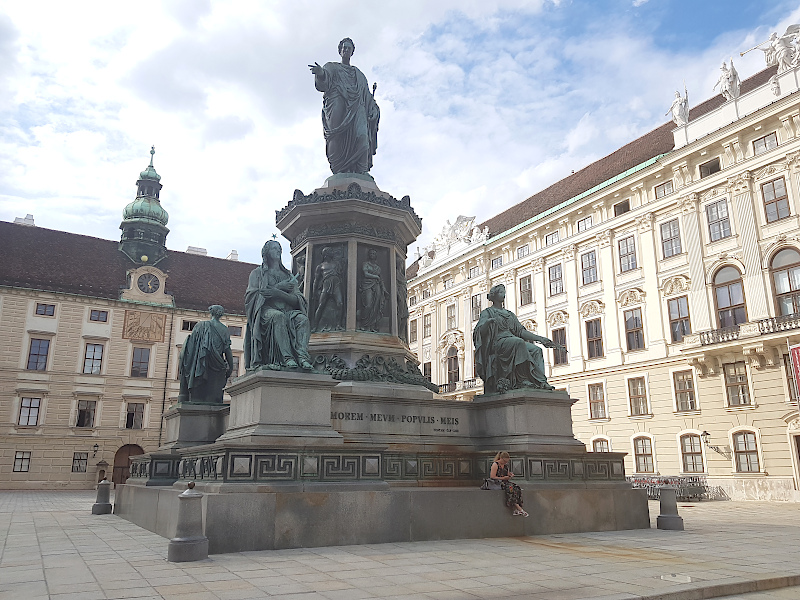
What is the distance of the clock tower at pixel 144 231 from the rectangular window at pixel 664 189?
41.3 metres

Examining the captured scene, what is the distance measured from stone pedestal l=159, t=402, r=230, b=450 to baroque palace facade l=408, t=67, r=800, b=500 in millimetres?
24402

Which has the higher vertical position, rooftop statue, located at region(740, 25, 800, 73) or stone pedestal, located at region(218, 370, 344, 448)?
rooftop statue, located at region(740, 25, 800, 73)

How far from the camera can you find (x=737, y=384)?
29328 millimetres

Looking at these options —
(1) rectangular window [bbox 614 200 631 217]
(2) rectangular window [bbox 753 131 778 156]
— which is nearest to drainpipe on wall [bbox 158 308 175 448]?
(1) rectangular window [bbox 614 200 631 217]

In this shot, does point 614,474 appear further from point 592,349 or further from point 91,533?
point 592,349

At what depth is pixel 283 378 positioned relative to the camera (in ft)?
31.6

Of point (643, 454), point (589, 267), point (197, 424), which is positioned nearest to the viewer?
point (197, 424)

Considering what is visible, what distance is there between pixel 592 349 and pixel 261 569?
33659mm

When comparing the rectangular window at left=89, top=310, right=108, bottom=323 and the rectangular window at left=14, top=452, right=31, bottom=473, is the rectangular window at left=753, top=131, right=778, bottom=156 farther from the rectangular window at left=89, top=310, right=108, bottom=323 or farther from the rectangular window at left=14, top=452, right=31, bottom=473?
the rectangular window at left=14, top=452, right=31, bottom=473

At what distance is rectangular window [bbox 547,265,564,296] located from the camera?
1599 inches

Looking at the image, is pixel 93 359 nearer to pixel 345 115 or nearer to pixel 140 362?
pixel 140 362

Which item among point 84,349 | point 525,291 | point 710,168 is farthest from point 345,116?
point 84,349

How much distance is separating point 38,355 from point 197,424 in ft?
127

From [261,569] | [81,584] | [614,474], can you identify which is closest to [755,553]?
[614,474]
